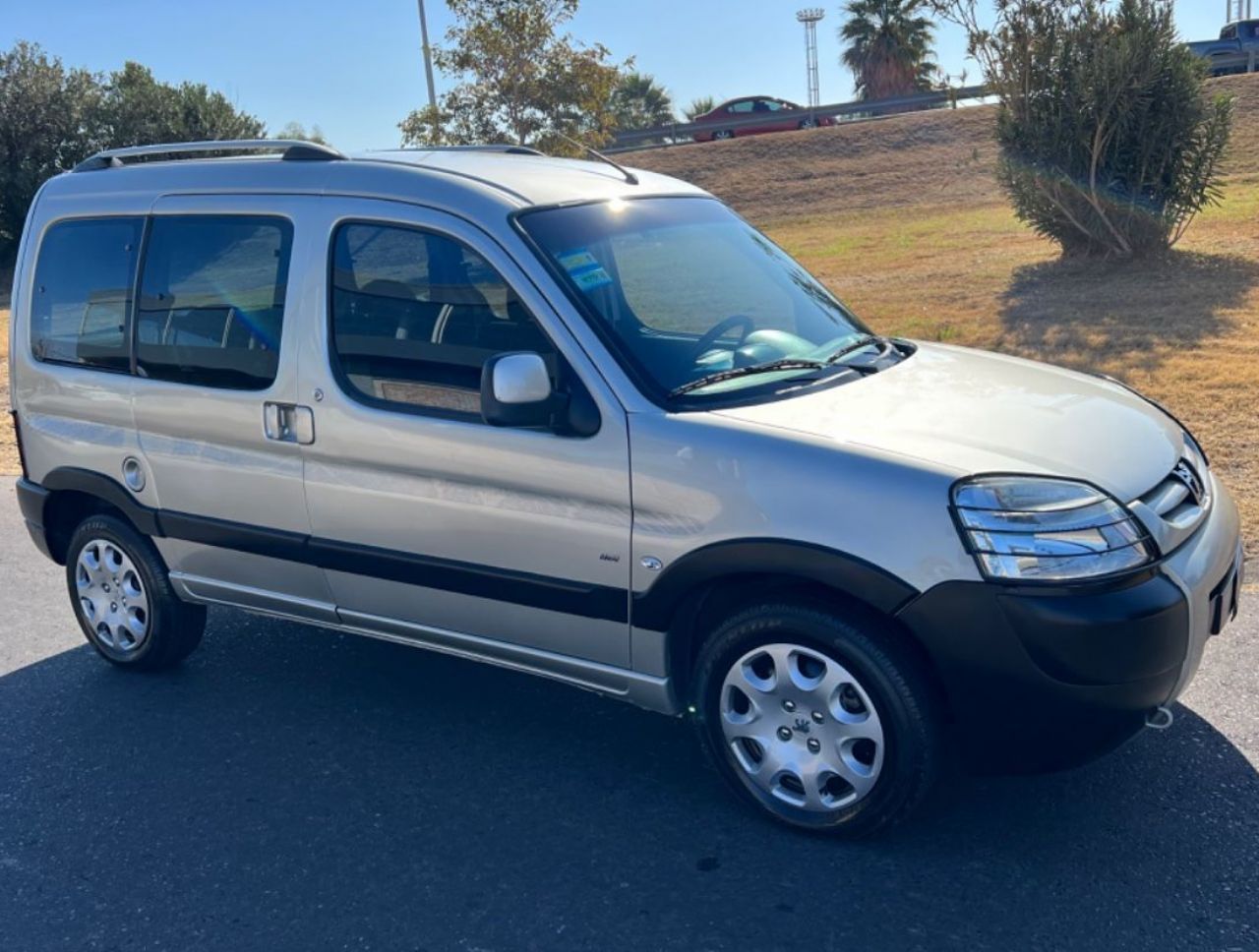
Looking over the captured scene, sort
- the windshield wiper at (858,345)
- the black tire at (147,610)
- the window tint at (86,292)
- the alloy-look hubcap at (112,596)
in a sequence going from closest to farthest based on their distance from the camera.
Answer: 1. the windshield wiper at (858,345)
2. the window tint at (86,292)
3. the black tire at (147,610)
4. the alloy-look hubcap at (112,596)

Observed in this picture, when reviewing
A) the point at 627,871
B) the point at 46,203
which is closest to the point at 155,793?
the point at 627,871

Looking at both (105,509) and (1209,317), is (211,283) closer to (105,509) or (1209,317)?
(105,509)

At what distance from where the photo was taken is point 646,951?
313 centimetres

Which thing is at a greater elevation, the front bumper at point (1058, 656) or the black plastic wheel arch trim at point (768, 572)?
the black plastic wheel arch trim at point (768, 572)

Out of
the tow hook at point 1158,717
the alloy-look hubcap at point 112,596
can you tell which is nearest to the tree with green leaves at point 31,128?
the alloy-look hubcap at point 112,596

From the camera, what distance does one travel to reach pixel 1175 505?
138 inches

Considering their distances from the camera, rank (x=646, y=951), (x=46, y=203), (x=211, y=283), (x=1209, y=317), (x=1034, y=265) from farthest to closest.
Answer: (x=1034, y=265)
(x=1209, y=317)
(x=46, y=203)
(x=211, y=283)
(x=646, y=951)

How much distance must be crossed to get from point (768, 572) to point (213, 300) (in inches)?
93.2

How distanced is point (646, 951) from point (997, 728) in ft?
3.52

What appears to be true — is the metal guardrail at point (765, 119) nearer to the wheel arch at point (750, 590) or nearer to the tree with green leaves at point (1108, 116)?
the tree with green leaves at point (1108, 116)

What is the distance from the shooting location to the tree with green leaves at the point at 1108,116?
39.6ft

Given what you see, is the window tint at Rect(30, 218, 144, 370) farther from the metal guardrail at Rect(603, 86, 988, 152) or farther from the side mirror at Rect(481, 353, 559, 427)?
the metal guardrail at Rect(603, 86, 988, 152)

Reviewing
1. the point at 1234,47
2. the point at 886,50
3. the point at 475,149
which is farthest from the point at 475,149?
the point at 886,50

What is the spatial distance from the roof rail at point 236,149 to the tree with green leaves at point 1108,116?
947 cm
